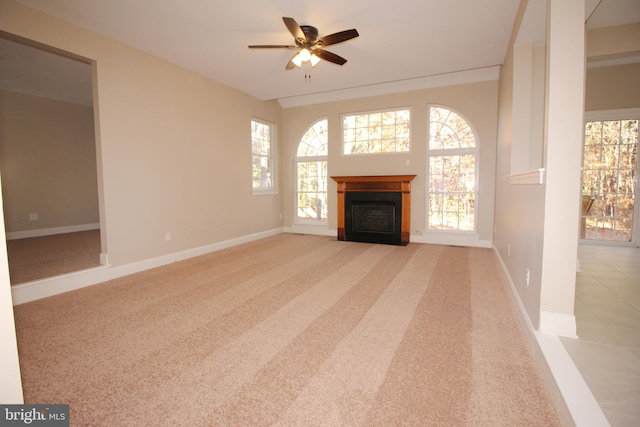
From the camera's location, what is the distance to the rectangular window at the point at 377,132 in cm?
538

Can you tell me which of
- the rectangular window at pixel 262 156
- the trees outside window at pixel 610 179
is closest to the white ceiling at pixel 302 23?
the rectangular window at pixel 262 156

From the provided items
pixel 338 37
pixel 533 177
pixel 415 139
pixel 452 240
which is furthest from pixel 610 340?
pixel 415 139

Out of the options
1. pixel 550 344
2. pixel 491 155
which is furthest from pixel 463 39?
pixel 550 344

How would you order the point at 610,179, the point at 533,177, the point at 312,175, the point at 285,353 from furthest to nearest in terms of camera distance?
the point at 312,175 → the point at 610,179 → the point at 533,177 → the point at 285,353

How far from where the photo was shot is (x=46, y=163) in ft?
18.6

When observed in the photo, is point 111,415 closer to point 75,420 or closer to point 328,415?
point 75,420

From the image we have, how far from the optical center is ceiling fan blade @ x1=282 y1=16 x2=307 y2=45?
2.63 m

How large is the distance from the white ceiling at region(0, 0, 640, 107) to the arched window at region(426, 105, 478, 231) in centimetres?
83

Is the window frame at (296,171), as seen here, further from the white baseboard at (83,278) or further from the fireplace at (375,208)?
the white baseboard at (83,278)

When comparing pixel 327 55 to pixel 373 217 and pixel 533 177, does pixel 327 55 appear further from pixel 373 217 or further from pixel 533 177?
pixel 373 217

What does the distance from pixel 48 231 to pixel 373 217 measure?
6296mm

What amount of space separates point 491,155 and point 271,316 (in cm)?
437

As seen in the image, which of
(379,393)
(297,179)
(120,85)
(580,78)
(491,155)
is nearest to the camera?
(379,393)

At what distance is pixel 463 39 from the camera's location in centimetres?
350
